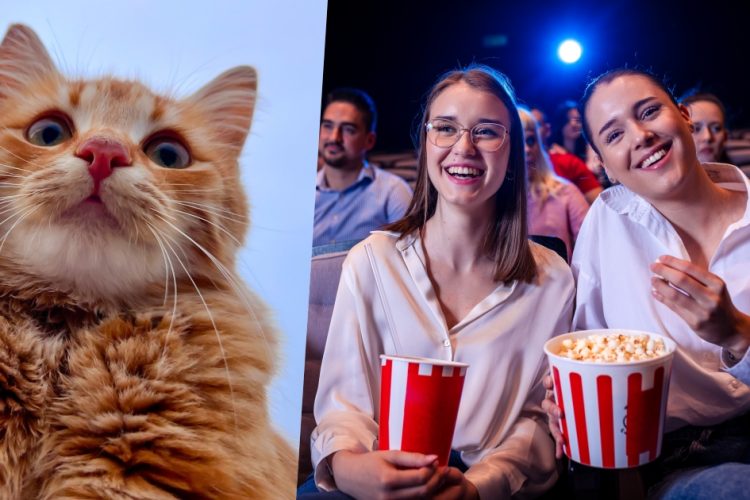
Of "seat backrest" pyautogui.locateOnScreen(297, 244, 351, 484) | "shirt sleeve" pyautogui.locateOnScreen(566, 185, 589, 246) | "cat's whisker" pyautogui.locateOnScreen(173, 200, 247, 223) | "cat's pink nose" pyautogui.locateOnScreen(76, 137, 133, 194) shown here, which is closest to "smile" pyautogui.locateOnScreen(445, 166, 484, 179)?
"shirt sleeve" pyautogui.locateOnScreen(566, 185, 589, 246)

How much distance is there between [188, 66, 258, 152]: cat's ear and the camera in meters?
1.95

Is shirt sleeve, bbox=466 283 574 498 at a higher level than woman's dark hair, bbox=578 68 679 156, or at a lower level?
lower

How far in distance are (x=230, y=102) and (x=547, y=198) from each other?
0.94 meters

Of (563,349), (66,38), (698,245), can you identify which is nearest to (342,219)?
(563,349)

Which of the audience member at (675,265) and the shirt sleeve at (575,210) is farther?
the shirt sleeve at (575,210)

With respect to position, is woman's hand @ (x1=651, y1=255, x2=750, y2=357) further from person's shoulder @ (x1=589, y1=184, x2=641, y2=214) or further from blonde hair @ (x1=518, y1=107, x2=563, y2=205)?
blonde hair @ (x1=518, y1=107, x2=563, y2=205)

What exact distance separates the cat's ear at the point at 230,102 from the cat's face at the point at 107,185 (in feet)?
0.10

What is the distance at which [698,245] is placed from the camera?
161cm

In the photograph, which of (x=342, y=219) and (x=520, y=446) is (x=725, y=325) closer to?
(x=520, y=446)

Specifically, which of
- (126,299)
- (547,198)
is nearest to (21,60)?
(126,299)

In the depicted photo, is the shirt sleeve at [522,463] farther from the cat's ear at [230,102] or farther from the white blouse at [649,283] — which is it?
the cat's ear at [230,102]

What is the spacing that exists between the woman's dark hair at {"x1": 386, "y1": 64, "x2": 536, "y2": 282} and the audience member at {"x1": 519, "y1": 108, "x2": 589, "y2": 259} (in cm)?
3

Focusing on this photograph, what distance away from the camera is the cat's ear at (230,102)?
195 centimetres

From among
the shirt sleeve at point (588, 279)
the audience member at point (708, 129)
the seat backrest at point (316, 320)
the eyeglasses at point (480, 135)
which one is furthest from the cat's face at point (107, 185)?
the audience member at point (708, 129)
